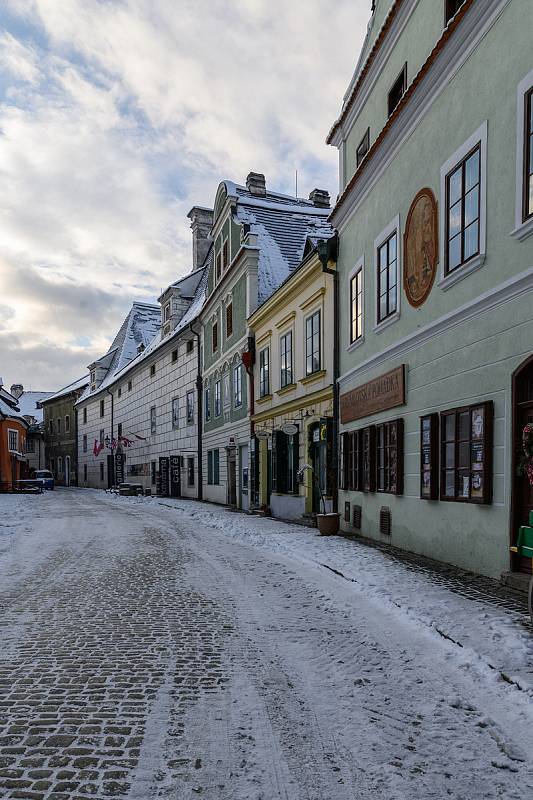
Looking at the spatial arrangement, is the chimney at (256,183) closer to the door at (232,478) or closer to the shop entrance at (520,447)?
the door at (232,478)

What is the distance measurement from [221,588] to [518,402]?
410cm

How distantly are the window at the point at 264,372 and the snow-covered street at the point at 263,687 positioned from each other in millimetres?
11671

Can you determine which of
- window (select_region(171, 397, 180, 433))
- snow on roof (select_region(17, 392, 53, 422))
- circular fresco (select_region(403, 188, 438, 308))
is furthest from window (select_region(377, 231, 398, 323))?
snow on roof (select_region(17, 392, 53, 422))

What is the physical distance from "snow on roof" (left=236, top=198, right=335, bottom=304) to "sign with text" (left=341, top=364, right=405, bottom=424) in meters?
8.34

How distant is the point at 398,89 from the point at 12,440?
1407 inches

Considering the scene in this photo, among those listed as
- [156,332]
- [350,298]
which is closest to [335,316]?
[350,298]

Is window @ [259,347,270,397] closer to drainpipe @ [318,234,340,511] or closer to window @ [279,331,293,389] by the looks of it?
window @ [279,331,293,389]

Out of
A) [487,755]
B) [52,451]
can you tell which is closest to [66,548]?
[487,755]

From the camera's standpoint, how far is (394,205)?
1111cm

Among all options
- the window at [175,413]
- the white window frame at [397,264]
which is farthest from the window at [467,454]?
the window at [175,413]

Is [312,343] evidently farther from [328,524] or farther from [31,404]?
[31,404]

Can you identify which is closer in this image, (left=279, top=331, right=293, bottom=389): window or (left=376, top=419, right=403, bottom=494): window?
(left=376, top=419, right=403, bottom=494): window

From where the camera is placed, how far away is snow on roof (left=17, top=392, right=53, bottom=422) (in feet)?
231

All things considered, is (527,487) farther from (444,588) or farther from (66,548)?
(66,548)
